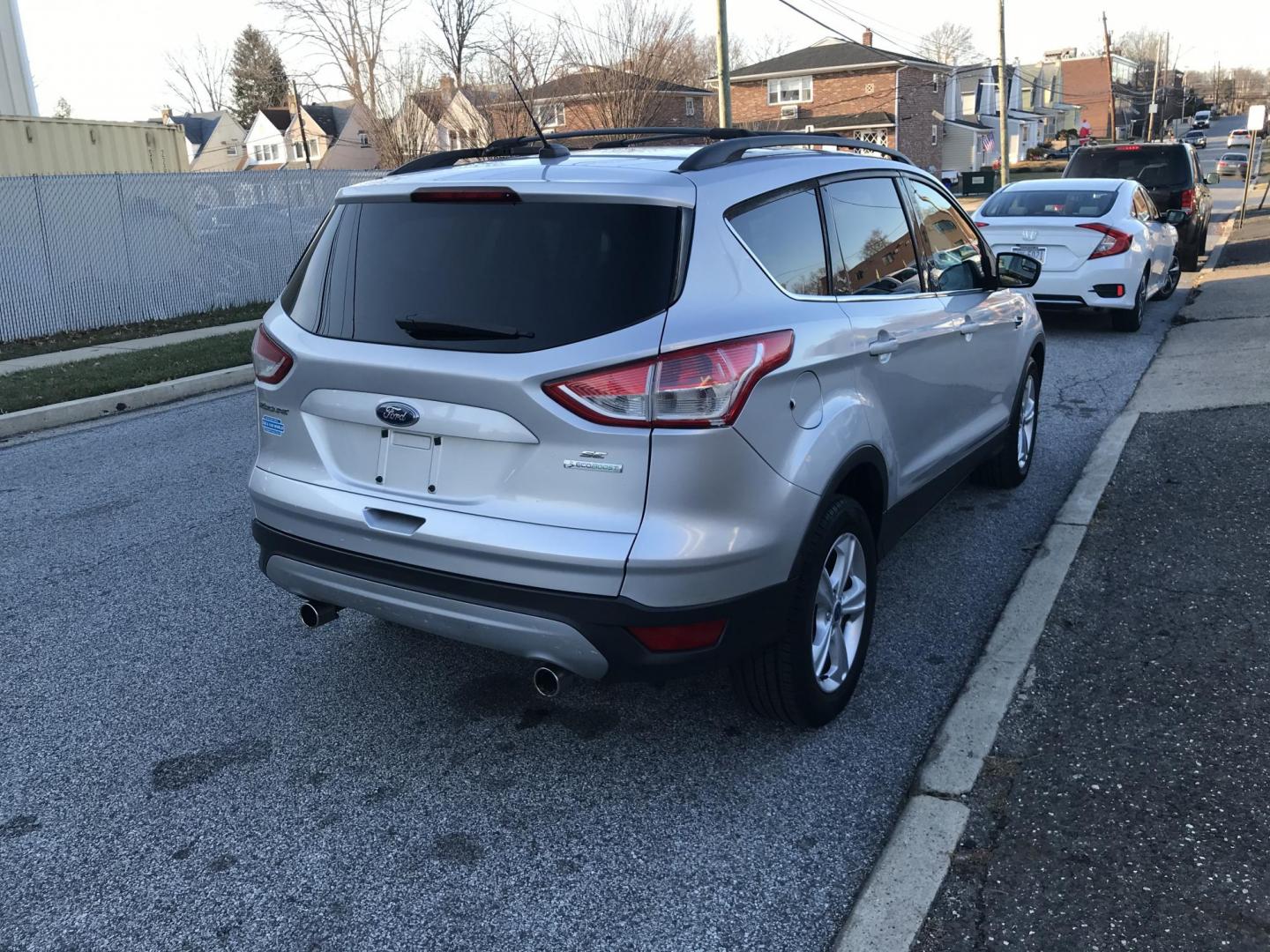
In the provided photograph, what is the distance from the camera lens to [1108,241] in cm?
1094

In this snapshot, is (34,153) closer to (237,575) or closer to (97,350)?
(97,350)

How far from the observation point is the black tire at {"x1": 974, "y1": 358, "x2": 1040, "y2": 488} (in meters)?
5.98

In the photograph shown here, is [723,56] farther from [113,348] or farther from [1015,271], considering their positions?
[1015,271]

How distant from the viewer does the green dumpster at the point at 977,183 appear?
46884 millimetres

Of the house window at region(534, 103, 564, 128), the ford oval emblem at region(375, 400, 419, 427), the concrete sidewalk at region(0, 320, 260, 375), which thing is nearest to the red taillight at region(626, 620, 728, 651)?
the ford oval emblem at region(375, 400, 419, 427)

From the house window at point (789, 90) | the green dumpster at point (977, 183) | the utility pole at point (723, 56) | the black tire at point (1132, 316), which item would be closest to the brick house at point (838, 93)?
the house window at point (789, 90)

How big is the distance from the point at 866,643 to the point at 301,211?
16.7m

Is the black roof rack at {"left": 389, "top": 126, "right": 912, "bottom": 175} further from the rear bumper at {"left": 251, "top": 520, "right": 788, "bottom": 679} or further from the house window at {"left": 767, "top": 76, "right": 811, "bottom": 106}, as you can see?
the house window at {"left": 767, "top": 76, "right": 811, "bottom": 106}

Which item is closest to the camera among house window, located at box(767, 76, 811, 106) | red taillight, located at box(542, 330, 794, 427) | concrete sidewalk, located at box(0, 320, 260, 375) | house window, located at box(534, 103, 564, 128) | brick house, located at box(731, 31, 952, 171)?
red taillight, located at box(542, 330, 794, 427)

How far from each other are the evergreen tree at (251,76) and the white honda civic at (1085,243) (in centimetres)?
8149

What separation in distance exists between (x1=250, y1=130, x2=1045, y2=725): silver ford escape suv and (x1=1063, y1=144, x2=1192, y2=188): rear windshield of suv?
14787 millimetres

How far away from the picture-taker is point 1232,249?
66.8ft

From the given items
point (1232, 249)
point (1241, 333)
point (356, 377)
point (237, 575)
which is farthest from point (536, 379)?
point (1232, 249)

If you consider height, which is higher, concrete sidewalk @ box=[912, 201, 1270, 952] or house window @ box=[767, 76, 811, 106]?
house window @ box=[767, 76, 811, 106]
